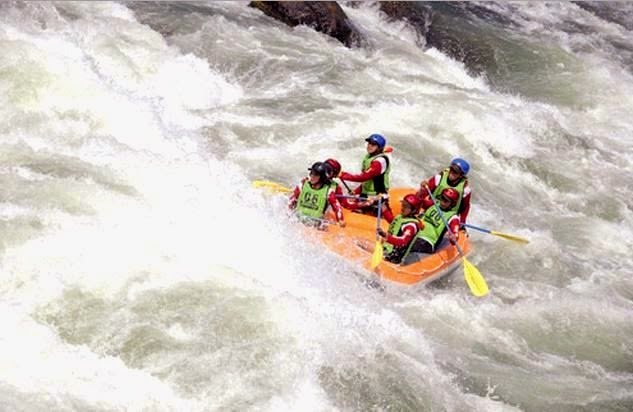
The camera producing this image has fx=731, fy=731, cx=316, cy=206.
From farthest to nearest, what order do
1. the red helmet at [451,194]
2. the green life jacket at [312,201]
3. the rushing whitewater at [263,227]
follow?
the red helmet at [451,194] < the green life jacket at [312,201] < the rushing whitewater at [263,227]

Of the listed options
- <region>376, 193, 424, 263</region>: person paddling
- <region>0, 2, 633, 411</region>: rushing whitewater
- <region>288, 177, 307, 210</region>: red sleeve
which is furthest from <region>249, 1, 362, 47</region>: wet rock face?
<region>376, 193, 424, 263</region>: person paddling

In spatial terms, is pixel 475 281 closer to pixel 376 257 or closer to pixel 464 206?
pixel 464 206

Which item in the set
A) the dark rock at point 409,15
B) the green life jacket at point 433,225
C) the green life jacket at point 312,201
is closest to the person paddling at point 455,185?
the green life jacket at point 433,225

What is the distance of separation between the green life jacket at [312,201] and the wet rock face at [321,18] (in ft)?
22.5

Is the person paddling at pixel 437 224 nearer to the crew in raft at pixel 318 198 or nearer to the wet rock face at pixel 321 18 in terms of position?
the crew in raft at pixel 318 198

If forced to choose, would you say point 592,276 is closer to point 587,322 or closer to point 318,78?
point 587,322

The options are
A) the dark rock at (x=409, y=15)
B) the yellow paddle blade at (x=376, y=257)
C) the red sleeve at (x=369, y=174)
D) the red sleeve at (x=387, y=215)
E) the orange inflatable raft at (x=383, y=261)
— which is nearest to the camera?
the yellow paddle blade at (x=376, y=257)

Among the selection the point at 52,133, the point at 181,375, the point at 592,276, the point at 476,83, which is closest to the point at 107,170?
the point at 52,133

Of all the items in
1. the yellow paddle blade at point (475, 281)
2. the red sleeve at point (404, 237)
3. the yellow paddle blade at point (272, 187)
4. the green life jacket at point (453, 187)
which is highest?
the green life jacket at point (453, 187)

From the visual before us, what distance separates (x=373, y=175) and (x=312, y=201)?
0.96 metres

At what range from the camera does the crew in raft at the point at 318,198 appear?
6.84 m

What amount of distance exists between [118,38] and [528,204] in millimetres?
6382

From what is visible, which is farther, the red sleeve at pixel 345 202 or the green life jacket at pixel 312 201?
the red sleeve at pixel 345 202

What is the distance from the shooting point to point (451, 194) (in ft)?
A: 23.6
